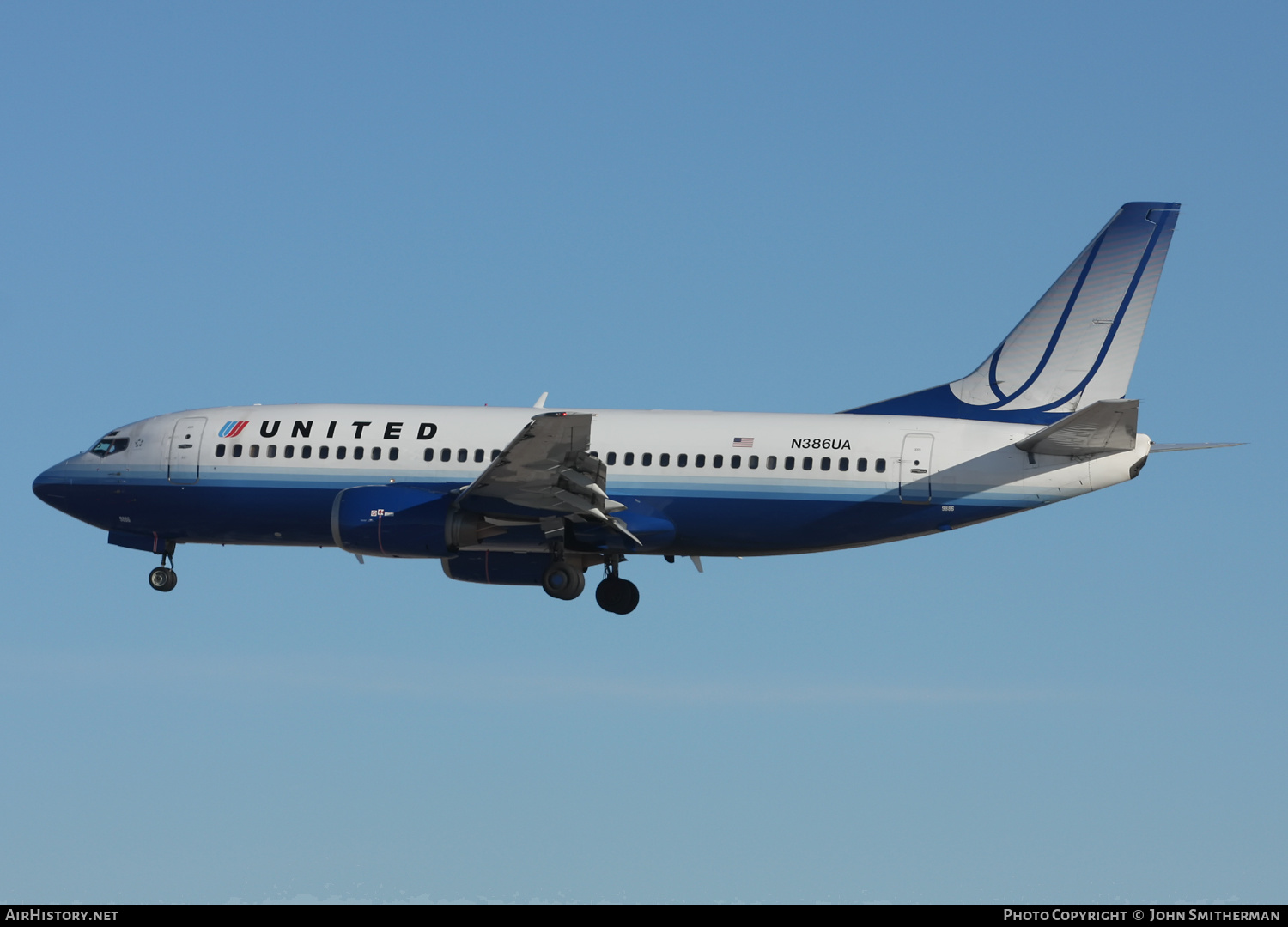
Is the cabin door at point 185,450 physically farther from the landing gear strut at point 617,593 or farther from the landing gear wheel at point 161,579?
the landing gear strut at point 617,593

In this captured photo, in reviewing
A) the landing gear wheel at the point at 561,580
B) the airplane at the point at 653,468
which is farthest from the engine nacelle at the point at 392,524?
the landing gear wheel at the point at 561,580

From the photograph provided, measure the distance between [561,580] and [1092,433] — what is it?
13.6 m

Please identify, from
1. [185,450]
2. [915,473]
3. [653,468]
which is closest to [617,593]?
[653,468]

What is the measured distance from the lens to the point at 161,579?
4472 centimetres

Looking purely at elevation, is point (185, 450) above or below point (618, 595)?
above

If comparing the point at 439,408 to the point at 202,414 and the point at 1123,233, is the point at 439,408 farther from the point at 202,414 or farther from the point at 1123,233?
the point at 1123,233

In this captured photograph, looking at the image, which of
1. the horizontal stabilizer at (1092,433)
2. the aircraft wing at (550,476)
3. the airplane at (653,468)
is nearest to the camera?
the horizontal stabilizer at (1092,433)

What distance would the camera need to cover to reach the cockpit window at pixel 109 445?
44844 mm

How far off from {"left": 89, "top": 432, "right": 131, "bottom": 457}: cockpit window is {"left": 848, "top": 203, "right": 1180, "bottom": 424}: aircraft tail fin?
1994 centimetres

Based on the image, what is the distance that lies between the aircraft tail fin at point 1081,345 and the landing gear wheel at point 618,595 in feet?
24.7

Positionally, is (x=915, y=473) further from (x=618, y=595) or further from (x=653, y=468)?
(x=618, y=595)

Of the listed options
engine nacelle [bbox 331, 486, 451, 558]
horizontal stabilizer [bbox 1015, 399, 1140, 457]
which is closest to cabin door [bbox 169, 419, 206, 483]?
engine nacelle [bbox 331, 486, 451, 558]

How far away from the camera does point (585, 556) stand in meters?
42.6

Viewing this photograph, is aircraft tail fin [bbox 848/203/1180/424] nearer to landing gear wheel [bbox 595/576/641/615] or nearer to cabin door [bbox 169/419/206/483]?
landing gear wheel [bbox 595/576/641/615]
